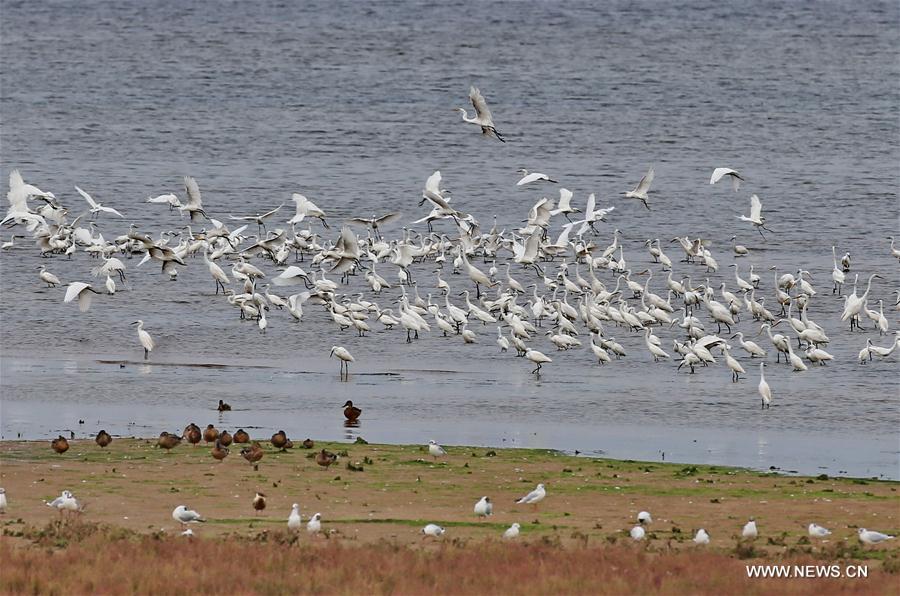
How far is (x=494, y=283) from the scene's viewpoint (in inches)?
1305

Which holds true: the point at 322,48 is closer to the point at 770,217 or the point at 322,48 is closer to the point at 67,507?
the point at 770,217

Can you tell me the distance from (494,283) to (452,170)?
58.5 ft

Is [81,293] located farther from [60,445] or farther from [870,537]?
[870,537]

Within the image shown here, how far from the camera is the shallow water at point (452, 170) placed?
2267 centimetres

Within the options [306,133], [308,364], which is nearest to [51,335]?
[308,364]

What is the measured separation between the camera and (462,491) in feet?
58.3

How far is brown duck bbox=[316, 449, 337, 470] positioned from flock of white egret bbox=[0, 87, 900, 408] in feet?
21.5

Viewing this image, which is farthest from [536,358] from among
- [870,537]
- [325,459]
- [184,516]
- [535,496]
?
[870,537]

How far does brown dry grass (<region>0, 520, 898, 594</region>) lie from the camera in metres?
13.2

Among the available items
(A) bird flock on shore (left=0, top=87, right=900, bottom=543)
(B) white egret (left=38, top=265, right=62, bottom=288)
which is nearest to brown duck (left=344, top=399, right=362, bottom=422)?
(A) bird flock on shore (left=0, top=87, right=900, bottom=543)

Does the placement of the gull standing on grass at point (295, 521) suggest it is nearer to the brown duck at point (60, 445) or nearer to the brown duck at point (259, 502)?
the brown duck at point (259, 502)

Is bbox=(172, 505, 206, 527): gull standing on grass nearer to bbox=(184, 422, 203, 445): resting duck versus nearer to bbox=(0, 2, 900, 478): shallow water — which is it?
bbox=(184, 422, 203, 445): resting duck

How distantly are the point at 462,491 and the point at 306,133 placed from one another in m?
43.3

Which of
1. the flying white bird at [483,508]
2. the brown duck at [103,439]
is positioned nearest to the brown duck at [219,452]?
the brown duck at [103,439]
